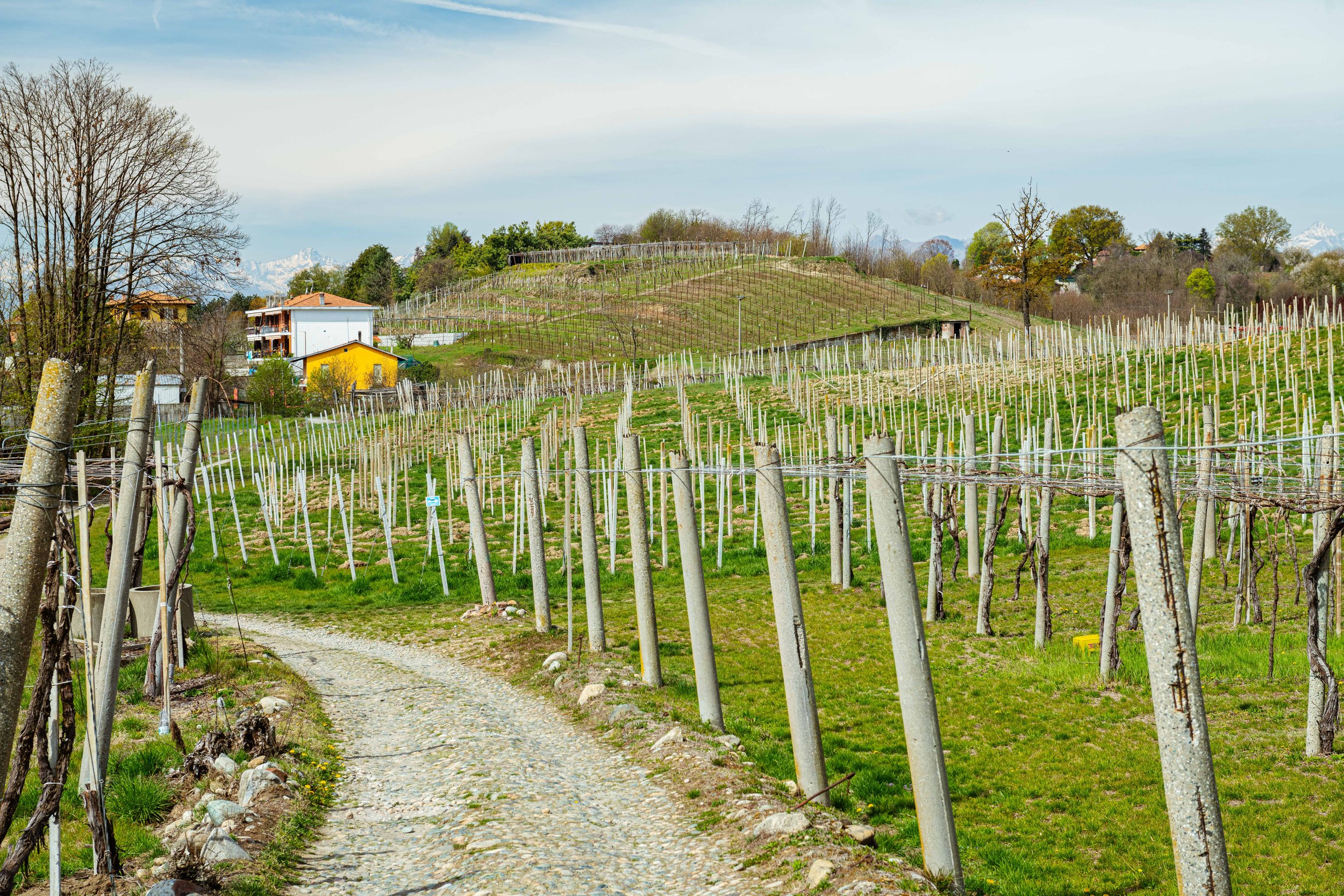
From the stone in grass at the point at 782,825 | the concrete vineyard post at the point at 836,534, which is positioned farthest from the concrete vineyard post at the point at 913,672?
the concrete vineyard post at the point at 836,534

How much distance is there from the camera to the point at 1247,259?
259 ft

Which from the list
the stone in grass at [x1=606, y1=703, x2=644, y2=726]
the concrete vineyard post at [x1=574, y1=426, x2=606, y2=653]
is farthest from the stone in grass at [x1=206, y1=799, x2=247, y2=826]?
the concrete vineyard post at [x1=574, y1=426, x2=606, y2=653]

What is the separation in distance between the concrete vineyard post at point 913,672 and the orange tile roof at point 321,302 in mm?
71187

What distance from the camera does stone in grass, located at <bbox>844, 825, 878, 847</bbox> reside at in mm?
6066

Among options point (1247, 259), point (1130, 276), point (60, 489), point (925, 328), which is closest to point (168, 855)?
point (60, 489)

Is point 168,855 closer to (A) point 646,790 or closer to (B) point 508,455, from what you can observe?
(A) point 646,790

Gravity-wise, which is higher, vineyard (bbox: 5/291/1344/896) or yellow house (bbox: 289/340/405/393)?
yellow house (bbox: 289/340/405/393)

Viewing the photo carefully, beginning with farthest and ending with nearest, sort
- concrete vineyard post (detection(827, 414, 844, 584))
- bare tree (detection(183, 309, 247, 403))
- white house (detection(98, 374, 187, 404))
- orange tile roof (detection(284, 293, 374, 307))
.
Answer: orange tile roof (detection(284, 293, 374, 307)) → bare tree (detection(183, 309, 247, 403)) → white house (detection(98, 374, 187, 404)) → concrete vineyard post (detection(827, 414, 844, 584))

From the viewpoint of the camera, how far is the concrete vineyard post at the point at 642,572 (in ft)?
33.0

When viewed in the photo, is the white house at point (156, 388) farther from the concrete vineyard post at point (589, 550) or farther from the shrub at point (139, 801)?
the concrete vineyard post at point (589, 550)

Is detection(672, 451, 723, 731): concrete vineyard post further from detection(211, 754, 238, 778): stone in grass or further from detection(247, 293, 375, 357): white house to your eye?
detection(247, 293, 375, 357): white house

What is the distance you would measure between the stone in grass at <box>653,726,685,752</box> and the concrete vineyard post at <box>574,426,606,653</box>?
3.48m

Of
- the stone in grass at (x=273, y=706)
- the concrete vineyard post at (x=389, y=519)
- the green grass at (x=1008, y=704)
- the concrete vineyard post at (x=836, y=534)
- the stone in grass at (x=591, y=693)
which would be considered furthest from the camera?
the concrete vineyard post at (x=389, y=519)

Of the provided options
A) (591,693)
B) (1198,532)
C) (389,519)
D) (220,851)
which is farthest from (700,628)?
(389,519)
